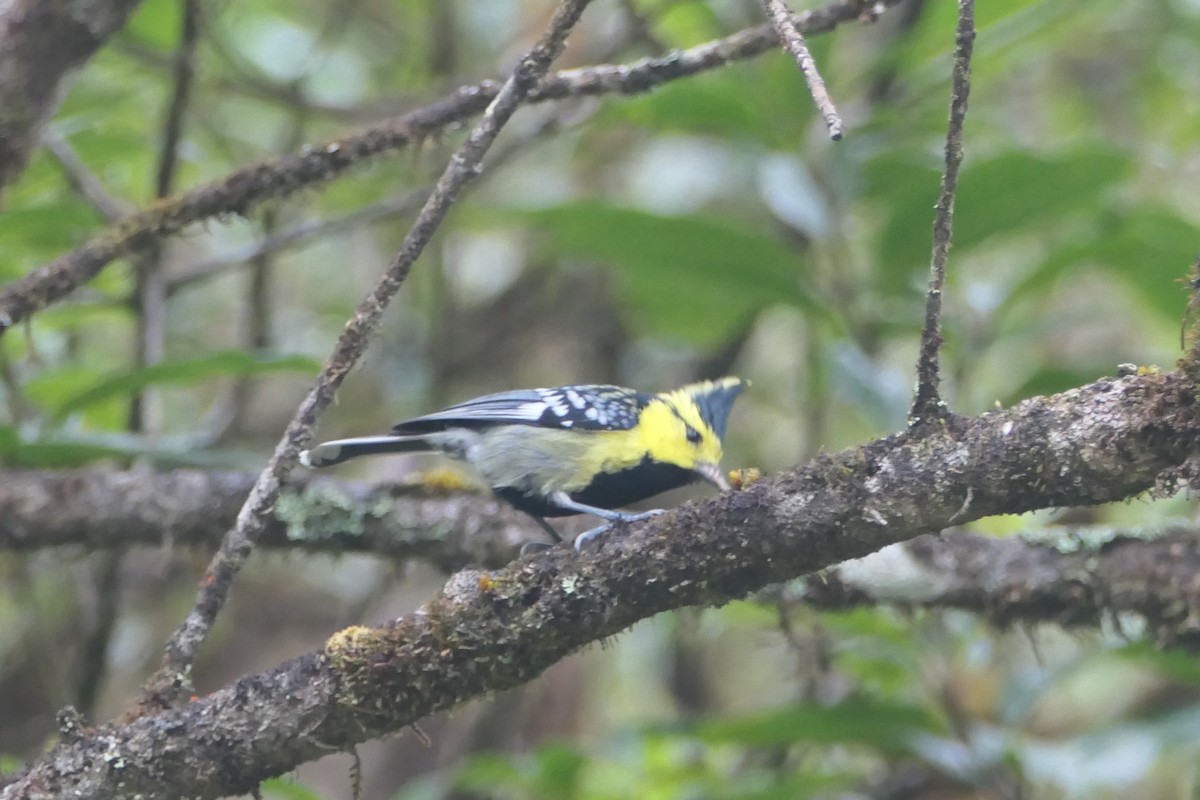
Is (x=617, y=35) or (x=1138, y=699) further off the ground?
(x=617, y=35)

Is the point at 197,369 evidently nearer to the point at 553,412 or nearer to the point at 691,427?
the point at 553,412

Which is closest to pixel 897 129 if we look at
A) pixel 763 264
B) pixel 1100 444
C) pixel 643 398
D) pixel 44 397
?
pixel 763 264

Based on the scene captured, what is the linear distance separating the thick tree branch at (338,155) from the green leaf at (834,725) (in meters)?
→ 1.78

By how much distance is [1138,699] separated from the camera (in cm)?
477

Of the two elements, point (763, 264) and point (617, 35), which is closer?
point (763, 264)

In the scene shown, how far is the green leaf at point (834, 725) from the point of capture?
3352 millimetres

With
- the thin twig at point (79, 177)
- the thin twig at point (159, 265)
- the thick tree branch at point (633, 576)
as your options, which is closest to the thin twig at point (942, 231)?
the thick tree branch at point (633, 576)

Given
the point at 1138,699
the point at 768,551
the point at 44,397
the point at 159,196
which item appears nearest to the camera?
the point at 768,551

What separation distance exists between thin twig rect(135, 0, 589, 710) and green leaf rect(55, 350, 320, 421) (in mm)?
887

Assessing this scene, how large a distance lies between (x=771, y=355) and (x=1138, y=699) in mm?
3066

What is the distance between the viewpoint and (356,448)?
300 centimetres

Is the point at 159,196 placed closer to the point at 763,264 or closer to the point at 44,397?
the point at 44,397

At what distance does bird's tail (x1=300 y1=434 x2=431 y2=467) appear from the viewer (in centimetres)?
288

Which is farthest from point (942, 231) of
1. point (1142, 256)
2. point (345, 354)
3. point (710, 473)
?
point (1142, 256)
